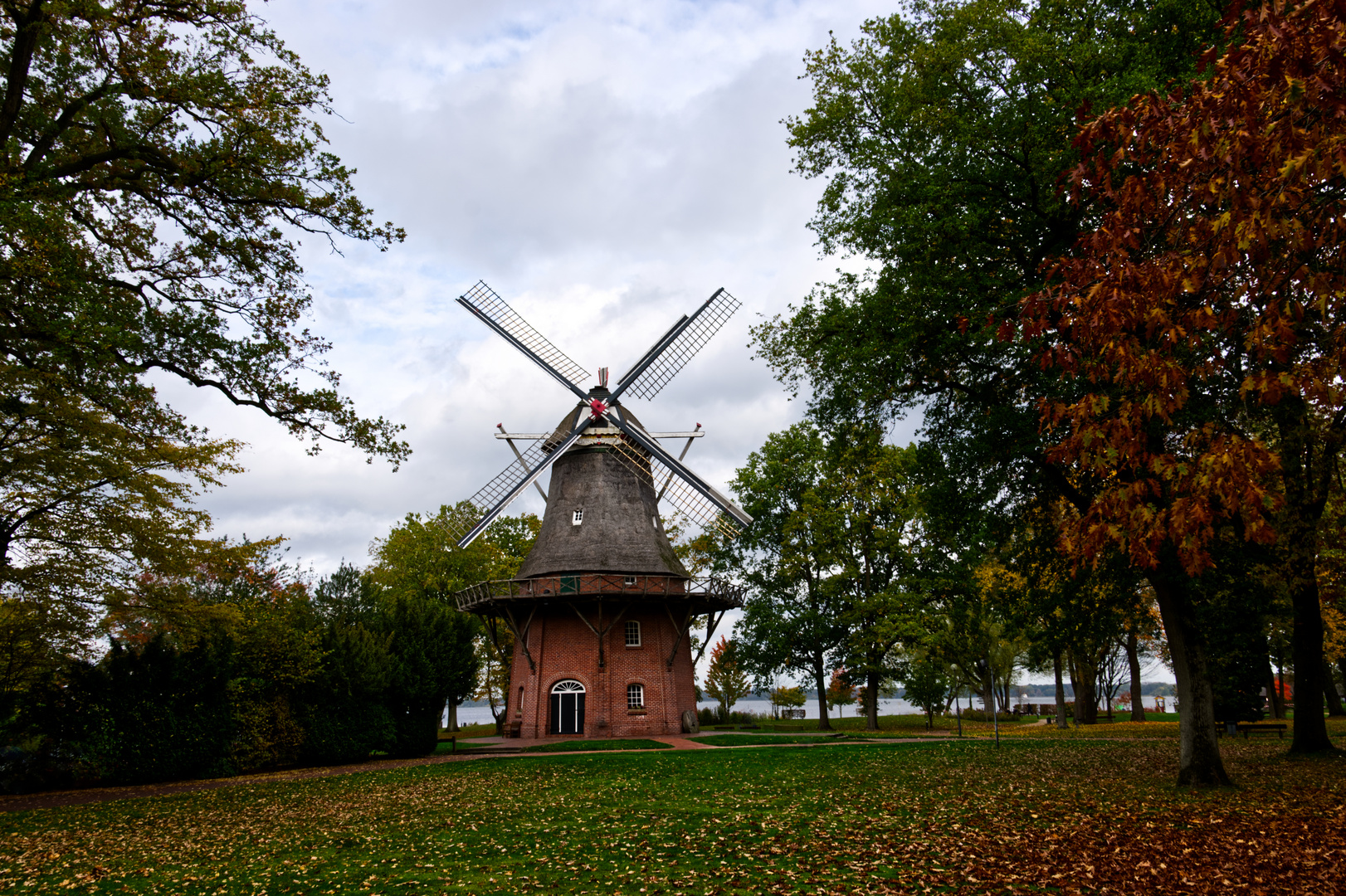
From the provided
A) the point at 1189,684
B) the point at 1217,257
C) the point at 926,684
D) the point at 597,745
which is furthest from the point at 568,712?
the point at 1217,257

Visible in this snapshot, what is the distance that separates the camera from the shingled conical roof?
3130 centimetres

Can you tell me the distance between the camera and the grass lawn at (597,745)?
2628cm

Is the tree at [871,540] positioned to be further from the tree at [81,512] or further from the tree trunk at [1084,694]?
the tree at [81,512]

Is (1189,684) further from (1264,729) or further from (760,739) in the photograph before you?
(760,739)

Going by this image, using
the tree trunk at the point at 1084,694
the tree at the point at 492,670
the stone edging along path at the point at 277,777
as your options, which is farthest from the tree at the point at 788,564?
the tree at the point at 492,670

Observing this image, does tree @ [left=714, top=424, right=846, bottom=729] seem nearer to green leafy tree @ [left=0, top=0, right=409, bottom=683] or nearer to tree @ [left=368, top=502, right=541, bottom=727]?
tree @ [left=368, top=502, right=541, bottom=727]

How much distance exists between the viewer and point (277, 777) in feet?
67.7

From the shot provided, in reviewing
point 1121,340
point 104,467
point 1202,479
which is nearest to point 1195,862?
point 1202,479

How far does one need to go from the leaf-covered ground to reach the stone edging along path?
164 centimetres

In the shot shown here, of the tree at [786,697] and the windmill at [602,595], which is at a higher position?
the windmill at [602,595]

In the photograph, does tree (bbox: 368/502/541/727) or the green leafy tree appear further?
tree (bbox: 368/502/541/727)

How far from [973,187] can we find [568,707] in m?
24.3

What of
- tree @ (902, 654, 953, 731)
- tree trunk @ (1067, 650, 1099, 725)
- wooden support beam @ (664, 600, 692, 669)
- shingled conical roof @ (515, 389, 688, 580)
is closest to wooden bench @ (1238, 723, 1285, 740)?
tree trunk @ (1067, 650, 1099, 725)

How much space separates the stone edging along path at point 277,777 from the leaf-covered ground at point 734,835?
5.37 feet
